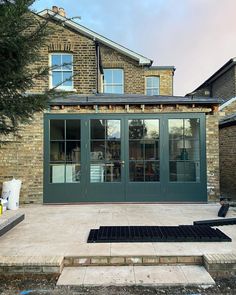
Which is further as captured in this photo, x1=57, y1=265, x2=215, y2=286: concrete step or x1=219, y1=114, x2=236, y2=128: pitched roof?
x1=219, y1=114, x2=236, y2=128: pitched roof

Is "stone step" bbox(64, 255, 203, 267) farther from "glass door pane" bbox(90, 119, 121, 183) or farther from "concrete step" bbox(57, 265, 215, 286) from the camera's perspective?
"glass door pane" bbox(90, 119, 121, 183)

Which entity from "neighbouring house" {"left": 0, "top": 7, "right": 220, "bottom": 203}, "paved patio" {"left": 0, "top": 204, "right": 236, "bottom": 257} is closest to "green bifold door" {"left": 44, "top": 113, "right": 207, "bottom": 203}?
"neighbouring house" {"left": 0, "top": 7, "right": 220, "bottom": 203}

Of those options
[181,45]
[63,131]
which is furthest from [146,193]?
[181,45]

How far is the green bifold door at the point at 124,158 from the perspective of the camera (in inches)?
311

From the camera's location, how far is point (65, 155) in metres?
7.95

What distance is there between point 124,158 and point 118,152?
23 centimetres

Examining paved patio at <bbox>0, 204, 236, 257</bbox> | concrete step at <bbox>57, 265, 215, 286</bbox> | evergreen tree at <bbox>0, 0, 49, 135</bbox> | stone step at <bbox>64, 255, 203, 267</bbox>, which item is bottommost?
concrete step at <bbox>57, 265, 215, 286</bbox>

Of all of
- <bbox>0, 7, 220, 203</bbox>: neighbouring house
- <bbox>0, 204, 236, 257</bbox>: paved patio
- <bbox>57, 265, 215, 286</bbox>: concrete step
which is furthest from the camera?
<bbox>0, 7, 220, 203</bbox>: neighbouring house

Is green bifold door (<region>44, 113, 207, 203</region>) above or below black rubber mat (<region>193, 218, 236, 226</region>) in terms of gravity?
above

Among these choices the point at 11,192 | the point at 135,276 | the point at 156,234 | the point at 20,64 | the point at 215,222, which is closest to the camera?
the point at 135,276

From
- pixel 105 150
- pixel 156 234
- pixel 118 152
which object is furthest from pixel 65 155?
pixel 156 234

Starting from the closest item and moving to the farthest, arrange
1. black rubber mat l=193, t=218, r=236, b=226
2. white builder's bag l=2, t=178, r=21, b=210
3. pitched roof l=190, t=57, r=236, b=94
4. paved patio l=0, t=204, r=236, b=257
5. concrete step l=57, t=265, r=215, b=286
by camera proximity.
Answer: concrete step l=57, t=265, r=215, b=286 < paved patio l=0, t=204, r=236, b=257 < black rubber mat l=193, t=218, r=236, b=226 < white builder's bag l=2, t=178, r=21, b=210 < pitched roof l=190, t=57, r=236, b=94

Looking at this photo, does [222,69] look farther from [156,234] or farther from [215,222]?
[156,234]

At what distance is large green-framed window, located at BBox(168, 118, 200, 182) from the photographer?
795 centimetres
